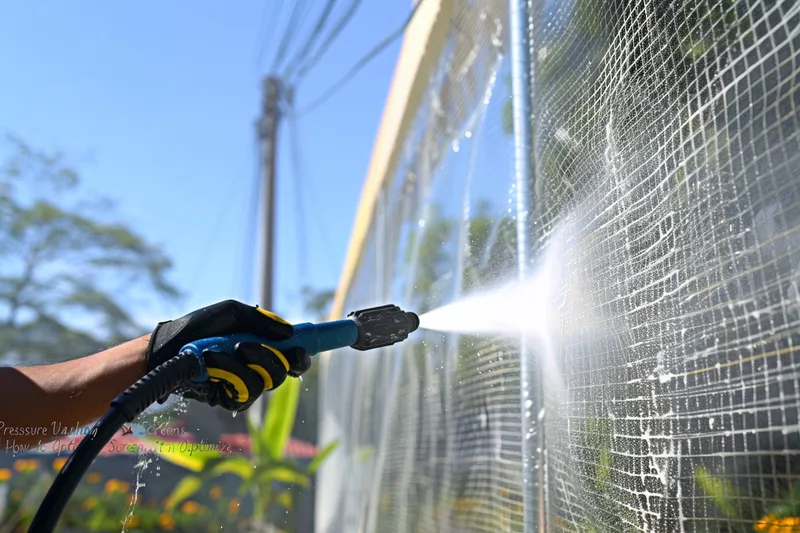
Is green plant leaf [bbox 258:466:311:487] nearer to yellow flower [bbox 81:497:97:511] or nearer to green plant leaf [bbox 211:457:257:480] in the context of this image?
green plant leaf [bbox 211:457:257:480]

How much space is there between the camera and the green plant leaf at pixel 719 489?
692 mm

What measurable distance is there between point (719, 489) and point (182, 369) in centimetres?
67

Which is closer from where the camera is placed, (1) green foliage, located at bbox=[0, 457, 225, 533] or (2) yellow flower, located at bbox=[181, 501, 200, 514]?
(1) green foliage, located at bbox=[0, 457, 225, 533]

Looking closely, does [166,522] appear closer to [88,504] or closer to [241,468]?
[88,504]

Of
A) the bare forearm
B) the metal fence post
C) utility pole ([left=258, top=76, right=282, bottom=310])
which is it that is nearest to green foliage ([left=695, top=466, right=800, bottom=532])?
the metal fence post

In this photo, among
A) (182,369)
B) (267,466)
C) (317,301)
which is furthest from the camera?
(317,301)

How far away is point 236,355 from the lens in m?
1.00

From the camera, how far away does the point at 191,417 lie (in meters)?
1.65

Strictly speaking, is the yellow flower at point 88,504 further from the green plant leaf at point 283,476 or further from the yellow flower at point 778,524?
the yellow flower at point 778,524

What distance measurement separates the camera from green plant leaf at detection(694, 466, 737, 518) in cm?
69

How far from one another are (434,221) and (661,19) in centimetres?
134

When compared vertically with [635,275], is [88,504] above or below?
below

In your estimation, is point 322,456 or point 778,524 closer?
point 778,524

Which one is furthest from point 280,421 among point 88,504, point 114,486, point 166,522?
point 88,504
